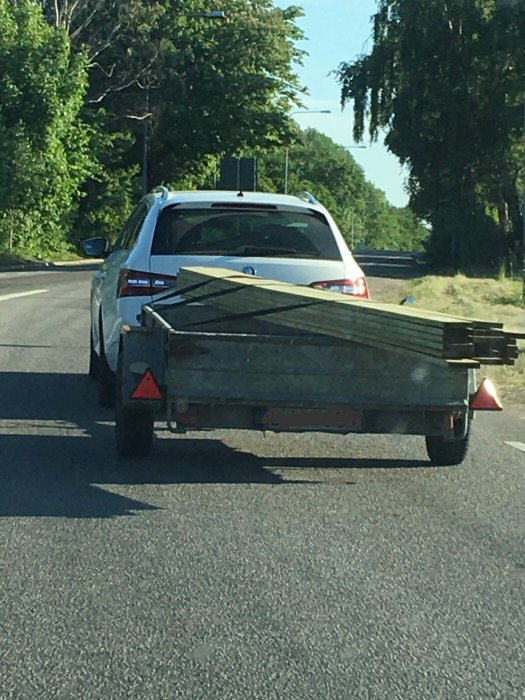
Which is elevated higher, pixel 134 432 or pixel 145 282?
pixel 145 282

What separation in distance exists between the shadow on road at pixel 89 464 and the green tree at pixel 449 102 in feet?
128

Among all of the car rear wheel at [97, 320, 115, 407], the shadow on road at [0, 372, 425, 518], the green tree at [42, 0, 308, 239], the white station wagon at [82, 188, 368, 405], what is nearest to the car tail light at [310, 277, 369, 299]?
the white station wagon at [82, 188, 368, 405]

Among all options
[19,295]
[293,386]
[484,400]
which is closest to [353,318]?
[293,386]

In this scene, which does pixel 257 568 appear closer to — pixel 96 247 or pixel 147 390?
pixel 147 390

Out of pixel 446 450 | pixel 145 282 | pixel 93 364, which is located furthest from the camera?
pixel 93 364

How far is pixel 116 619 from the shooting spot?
17.5 feet

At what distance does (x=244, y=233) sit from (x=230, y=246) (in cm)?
15

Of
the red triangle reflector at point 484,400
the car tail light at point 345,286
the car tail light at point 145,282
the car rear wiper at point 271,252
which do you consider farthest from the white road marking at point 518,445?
the car tail light at point 145,282

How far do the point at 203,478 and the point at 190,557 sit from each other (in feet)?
6.65

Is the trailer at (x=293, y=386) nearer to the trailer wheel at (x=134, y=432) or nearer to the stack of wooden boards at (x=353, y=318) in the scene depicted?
the stack of wooden boards at (x=353, y=318)

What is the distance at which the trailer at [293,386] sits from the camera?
8.10 meters

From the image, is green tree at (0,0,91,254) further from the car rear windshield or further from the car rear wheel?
the car rear windshield

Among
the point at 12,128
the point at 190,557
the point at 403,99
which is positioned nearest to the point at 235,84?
the point at 403,99

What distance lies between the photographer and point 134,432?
863 cm
